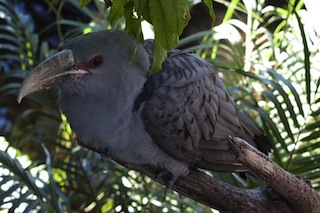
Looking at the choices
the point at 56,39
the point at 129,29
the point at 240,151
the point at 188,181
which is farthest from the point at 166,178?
the point at 56,39

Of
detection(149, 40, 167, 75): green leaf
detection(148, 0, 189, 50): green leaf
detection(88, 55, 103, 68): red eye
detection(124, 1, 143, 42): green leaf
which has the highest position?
detection(148, 0, 189, 50): green leaf

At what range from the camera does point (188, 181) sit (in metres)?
1.16

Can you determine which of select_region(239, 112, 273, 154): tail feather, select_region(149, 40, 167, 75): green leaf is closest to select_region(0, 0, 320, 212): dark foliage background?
select_region(239, 112, 273, 154): tail feather

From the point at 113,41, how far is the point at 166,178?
321mm

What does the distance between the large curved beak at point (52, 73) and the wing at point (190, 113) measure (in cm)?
15

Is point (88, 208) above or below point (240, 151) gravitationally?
below

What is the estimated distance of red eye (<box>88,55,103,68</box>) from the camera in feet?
3.50

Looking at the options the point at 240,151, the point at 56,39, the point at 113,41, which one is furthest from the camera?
the point at 56,39

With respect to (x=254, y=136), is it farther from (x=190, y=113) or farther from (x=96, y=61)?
(x=96, y=61)

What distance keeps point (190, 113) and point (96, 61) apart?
0.73ft

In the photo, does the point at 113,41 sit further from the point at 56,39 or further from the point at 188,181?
the point at 56,39

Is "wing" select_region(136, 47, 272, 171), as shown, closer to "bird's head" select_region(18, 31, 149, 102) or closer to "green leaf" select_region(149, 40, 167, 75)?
"bird's head" select_region(18, 31, 149, 102)

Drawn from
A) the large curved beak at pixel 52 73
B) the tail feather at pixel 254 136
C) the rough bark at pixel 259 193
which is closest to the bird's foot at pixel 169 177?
the rough bark at pixel 259 193

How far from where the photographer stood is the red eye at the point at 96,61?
107 centimetres
